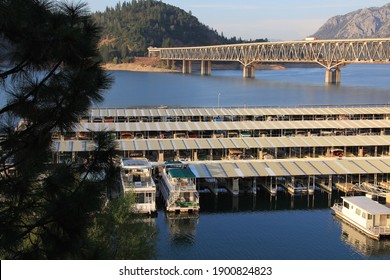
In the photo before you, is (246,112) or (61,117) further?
(246,112)

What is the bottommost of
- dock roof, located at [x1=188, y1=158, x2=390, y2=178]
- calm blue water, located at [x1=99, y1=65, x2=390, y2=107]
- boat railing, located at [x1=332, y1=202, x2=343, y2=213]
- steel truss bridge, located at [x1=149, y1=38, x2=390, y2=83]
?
boat railing, located at [x1=332, y1=202, x2=343, y2=213]

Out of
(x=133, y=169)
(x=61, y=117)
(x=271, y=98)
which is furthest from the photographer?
(x=271, y=98)

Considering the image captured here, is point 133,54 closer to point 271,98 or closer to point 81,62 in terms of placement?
point 271,98

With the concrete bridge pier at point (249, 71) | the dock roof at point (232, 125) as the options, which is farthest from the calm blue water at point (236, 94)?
the dock roof at point (232, 125)

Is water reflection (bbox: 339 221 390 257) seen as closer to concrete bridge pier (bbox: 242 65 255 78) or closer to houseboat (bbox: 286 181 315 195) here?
houseboat (bbox: 286 181 315 195)

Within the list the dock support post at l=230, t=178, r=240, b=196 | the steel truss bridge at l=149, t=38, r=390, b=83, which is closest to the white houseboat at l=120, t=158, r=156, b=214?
the dock support post at l=230, t=178, r=240, b=196

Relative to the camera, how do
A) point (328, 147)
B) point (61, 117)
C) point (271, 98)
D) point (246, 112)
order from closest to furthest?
1. point (61, 117)
2. point (328, 147)
3. point (246, 112)
4. point (271, 98)

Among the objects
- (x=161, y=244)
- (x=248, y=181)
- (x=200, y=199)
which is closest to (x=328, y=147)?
(x=248, y=181)
